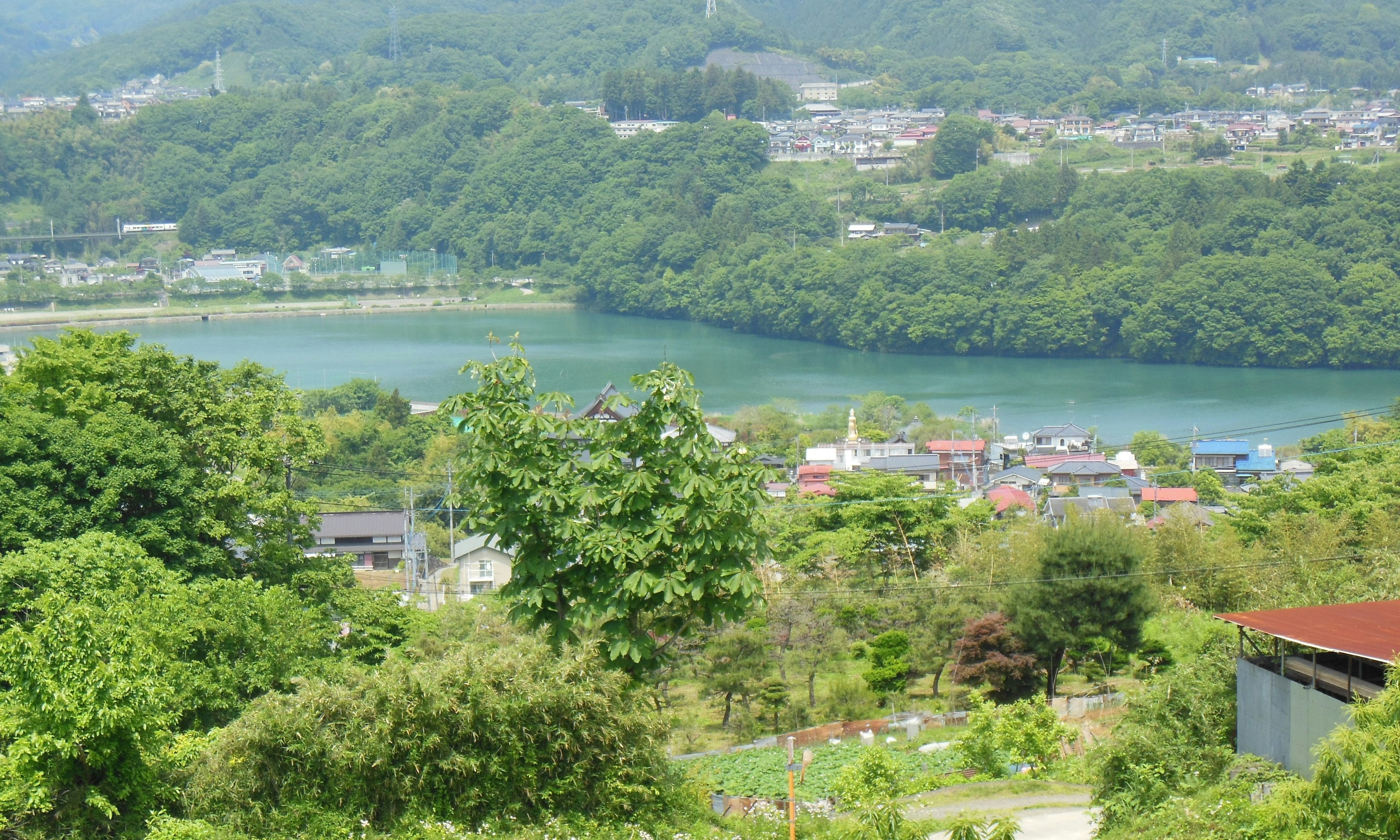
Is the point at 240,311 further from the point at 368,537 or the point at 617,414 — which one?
the point at 617,414

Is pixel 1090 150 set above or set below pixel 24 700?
above

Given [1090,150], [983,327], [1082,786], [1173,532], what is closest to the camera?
[1082,786]

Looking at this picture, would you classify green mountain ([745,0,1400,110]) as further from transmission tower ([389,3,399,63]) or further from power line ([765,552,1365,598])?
power line ([765,552,1365,598])

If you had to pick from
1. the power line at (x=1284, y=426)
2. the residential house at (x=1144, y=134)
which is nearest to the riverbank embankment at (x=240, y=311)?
the residential house at (x=1144, y=134)

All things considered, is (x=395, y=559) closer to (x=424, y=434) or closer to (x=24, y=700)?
(x=424, y=434)

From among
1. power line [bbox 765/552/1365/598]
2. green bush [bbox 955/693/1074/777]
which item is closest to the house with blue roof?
power line [bbox 765/552/1365/598]

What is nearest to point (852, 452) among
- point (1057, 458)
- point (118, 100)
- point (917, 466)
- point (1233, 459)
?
point (917, 466)

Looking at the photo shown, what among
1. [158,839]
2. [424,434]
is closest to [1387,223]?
[424,434]
